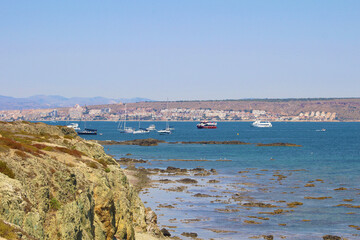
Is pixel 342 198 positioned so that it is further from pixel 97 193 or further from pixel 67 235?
pixel 67 235

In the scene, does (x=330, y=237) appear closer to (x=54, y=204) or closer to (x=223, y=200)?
(x=223, y=200)

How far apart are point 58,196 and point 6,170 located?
9.39ft

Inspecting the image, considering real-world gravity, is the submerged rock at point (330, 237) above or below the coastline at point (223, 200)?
above

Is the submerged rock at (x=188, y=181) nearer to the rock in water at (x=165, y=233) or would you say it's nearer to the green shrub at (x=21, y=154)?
the rock in water at (x=165, y=233)

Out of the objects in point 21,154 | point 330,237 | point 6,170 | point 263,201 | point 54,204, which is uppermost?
point 21,154

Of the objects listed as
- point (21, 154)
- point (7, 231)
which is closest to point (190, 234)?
point (21, 154)

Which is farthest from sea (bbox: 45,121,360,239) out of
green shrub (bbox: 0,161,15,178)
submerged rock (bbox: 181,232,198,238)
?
green shrub (bbox: 0,161,15,178)

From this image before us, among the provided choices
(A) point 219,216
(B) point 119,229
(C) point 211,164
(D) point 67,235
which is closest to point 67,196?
(D) point 67,235

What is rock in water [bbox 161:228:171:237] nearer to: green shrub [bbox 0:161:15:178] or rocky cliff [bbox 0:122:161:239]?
rocky cliff [bbox 0:122:161:239]

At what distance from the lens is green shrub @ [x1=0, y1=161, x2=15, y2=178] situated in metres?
17.6

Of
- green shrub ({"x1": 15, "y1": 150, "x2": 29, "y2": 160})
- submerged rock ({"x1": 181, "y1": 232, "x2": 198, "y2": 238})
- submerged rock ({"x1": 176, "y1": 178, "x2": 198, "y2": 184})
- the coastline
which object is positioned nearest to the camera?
green shrub ({"x1": 15, "y1": 150, "x2": 29, "y2": 160})

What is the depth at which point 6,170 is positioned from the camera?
58.2 ft

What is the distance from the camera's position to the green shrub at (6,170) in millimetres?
17594

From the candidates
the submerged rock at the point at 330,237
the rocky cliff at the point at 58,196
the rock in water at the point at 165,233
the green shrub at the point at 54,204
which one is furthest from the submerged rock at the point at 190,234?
the green shrub at the point at 54,204
